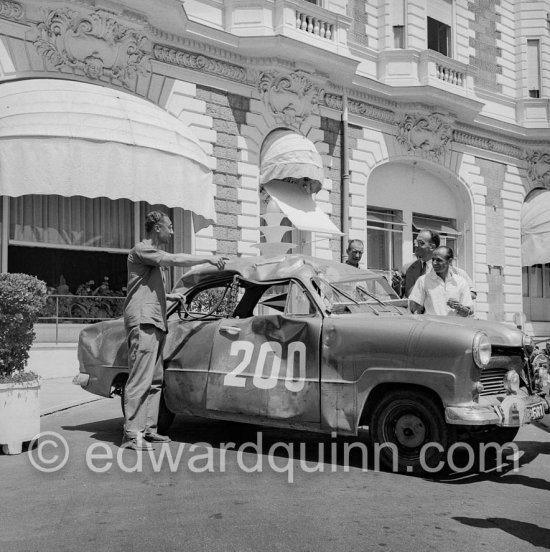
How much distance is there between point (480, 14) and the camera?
2109 cm

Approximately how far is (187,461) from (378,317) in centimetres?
187

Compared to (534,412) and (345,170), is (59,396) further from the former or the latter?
(345,170)

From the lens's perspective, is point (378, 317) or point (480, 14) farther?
point (480, 14)

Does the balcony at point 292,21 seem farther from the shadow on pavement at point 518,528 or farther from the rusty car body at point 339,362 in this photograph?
the shadow on pavement at point 518,528

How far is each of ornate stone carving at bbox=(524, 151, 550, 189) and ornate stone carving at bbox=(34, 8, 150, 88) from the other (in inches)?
517

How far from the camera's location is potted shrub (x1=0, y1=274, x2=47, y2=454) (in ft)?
20.2

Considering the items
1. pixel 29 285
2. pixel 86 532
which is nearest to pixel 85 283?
pixel 29 285

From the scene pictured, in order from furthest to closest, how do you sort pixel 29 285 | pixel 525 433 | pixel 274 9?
1. pixel 274 9
2. pixel 525 433
3. pixel 29 285

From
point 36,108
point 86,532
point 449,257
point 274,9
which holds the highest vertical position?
point 274,9

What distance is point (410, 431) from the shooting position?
17.7ft

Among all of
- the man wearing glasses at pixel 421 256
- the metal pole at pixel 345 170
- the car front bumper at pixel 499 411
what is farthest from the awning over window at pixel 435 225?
the car front bumper at pixel 499 411

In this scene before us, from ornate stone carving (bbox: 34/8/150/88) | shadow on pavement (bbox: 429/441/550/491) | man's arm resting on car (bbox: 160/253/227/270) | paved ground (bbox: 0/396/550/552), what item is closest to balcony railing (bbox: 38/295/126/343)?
ornate stone carving (bbox: 34/8/150/88)

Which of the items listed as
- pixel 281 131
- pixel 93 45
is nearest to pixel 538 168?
pixel 281 131

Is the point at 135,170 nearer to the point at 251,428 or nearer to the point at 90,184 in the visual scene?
the point at 90,184
